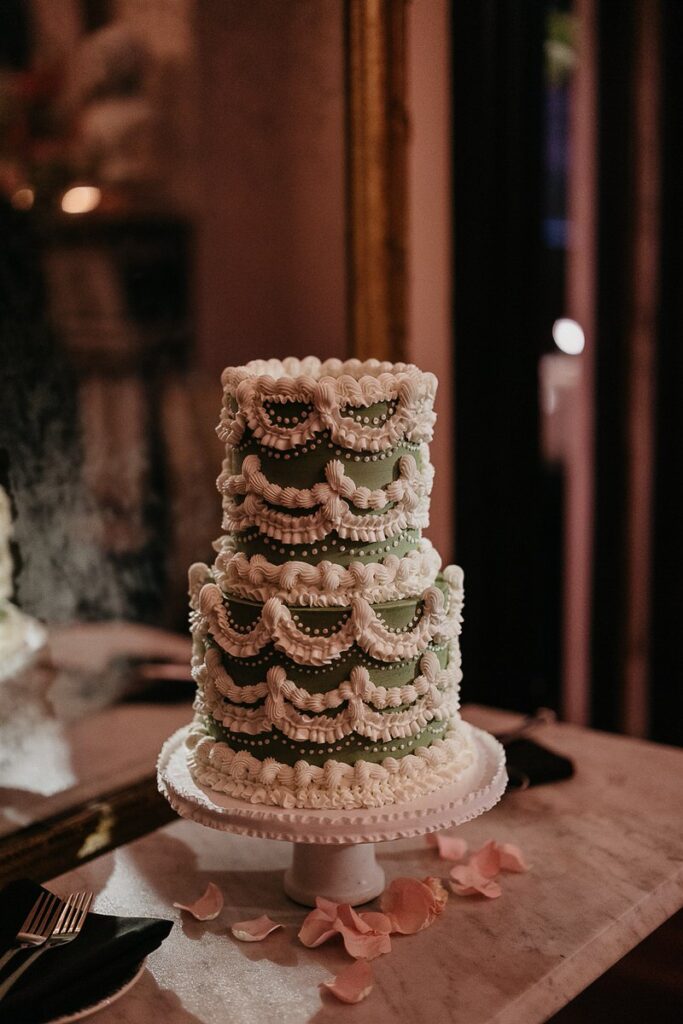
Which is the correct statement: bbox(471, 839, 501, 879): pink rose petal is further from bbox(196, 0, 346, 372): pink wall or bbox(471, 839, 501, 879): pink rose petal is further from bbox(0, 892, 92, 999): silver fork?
bbox(196, 0, 346, 372): pink wall

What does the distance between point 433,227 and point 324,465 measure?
1082mm

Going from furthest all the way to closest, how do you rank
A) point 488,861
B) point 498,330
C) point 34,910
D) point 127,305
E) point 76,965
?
point 498,330
point 127,305
point 488,861
point 34,910
point 76,965

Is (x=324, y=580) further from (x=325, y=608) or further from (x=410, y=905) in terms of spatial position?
(x=410, y=905)

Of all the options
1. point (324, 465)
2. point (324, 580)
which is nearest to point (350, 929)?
point (324, 580)

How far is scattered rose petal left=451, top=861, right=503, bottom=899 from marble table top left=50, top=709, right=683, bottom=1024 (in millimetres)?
12

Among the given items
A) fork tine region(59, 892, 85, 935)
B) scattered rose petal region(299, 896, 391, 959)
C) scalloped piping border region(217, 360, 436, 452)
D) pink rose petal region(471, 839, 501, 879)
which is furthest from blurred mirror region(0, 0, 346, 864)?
pink rose petal region(471, 839, 501, 879)

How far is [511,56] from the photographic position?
213 centimetres

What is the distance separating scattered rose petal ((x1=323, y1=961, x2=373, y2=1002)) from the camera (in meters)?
1.11

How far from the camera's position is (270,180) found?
1.85m

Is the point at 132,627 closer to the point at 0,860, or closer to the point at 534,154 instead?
the point at 0,860

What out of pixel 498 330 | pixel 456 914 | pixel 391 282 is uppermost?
pixel 391 282

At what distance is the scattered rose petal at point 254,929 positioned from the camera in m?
1.25

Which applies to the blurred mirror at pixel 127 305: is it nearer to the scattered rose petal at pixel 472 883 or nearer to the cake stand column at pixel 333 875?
the cake stand column at pixel 333 875

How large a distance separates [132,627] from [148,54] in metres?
0.96
